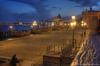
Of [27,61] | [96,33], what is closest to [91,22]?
[96,33]

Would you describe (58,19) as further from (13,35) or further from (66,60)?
(66,60)

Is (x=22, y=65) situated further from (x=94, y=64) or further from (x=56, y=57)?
(x=94, y=64)

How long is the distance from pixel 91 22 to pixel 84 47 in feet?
0.90

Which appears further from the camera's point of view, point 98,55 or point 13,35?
point 13,35

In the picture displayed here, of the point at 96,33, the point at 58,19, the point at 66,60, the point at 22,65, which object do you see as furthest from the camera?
the point at 58,19

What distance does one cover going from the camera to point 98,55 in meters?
1.80

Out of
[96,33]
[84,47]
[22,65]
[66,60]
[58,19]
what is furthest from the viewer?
[58,19]

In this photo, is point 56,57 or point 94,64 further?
point 56,57

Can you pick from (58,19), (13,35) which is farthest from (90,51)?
(58,19)

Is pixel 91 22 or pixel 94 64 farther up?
pixel 91 22

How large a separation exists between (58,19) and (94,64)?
72.7 m

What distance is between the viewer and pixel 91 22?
6.67ft

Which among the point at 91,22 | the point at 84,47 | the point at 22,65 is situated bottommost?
the point at 22,65

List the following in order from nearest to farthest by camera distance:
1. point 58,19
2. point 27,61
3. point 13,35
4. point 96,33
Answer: point 96,33 < point 27,61 < point 13,35 < point 58,19
